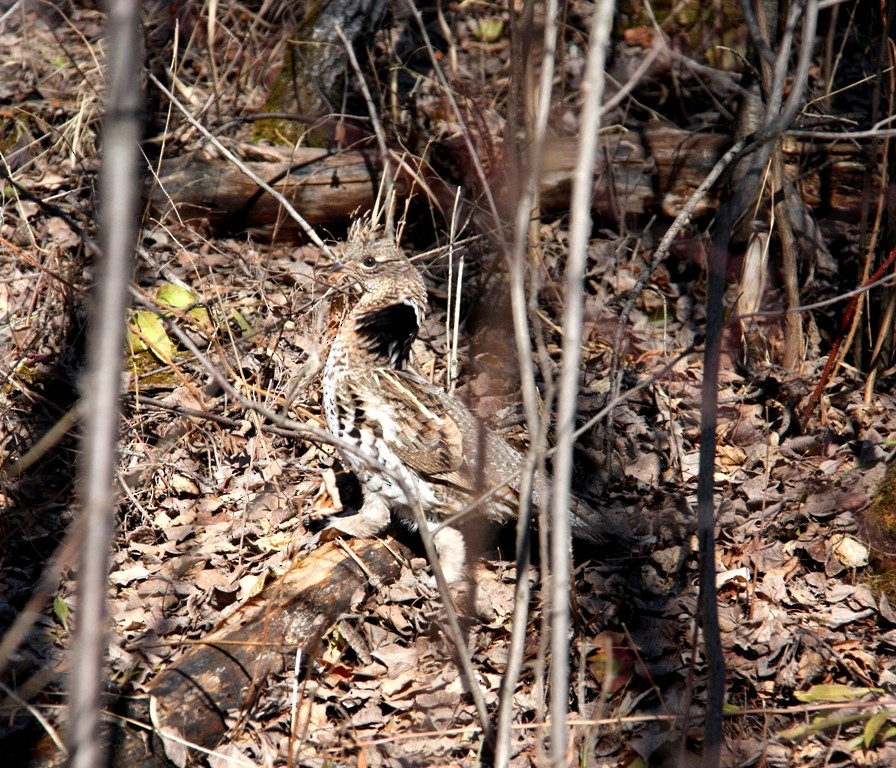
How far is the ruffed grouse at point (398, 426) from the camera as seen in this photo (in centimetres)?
486

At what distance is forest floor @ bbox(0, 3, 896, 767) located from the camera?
12.9 feet

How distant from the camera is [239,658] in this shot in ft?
13.0

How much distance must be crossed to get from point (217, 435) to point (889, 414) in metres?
4.12

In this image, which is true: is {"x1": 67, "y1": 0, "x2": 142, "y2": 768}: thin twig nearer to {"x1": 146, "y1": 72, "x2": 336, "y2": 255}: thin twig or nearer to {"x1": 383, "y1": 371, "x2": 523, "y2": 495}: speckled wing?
{"x1": 383, "y1": 371, "x2": 523, "y2": 495}: speckled wing

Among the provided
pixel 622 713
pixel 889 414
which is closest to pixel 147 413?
pixel 622 713

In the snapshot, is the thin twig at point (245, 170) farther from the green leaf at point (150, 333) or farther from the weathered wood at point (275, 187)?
the green leaf at point (150, 333)

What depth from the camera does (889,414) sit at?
540 cm

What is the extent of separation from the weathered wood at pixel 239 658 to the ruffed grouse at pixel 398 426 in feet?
0.93

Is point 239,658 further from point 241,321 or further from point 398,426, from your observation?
point 241,321

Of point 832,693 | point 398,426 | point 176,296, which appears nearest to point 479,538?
point 398,426

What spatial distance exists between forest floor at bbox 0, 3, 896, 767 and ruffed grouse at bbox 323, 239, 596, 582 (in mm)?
261

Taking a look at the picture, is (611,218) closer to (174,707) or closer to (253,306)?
(253,306)

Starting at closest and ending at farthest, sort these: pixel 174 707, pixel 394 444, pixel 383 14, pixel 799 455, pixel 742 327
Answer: pixel 174 707, pixel 394 444, pixel 799 455, pixel 742 327, pixel 383 14

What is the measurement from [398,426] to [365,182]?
2.49m
